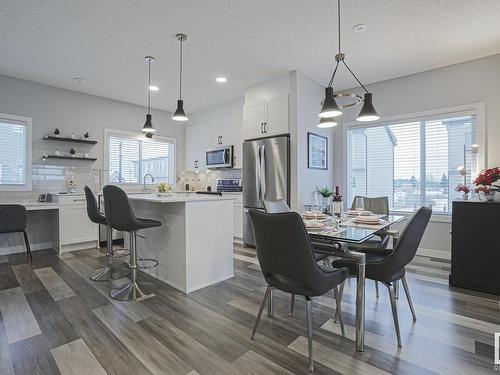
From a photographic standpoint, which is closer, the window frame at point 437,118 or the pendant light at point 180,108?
the pendant light at point 180,108

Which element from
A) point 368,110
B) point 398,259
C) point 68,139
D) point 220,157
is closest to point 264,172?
point 220,157

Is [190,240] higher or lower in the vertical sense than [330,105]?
lower

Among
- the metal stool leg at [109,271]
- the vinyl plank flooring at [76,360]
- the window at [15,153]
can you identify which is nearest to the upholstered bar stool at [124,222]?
the metal stool leg at [109,271]

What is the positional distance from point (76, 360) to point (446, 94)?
5205 mm

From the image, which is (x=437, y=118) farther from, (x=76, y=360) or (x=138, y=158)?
(x=138, y=158)

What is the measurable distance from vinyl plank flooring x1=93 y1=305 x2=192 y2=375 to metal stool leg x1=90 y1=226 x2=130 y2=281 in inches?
33.5

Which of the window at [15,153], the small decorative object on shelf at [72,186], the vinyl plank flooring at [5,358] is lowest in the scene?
the vinyl plank flooring at [5,358]

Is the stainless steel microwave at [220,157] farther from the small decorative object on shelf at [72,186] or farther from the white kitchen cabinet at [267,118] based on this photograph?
the small decorative object on shelf at [72,186]

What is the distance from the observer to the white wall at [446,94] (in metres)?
3.55

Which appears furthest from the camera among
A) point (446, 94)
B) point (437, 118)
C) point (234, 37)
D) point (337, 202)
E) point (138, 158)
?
point (138, 158)

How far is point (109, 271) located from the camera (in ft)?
10.6

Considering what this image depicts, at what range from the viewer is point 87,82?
4504 mm

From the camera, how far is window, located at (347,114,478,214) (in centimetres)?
389

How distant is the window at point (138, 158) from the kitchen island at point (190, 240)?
2784mm
